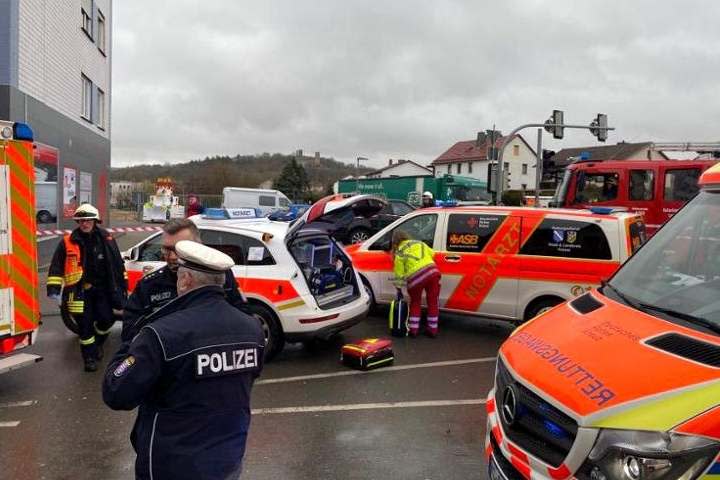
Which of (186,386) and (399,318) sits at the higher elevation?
(186,386)

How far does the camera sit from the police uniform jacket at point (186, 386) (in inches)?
84.0

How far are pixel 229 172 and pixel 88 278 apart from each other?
198ft

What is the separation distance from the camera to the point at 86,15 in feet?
57.9

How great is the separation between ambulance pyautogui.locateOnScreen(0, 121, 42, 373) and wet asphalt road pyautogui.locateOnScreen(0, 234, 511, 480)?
56 cm

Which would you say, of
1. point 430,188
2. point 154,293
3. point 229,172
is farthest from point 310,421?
point 229,172

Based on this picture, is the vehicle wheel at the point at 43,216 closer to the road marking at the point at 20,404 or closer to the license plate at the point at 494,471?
the road marking at the point at 20,404

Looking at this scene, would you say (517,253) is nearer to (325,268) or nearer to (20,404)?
(325,268)

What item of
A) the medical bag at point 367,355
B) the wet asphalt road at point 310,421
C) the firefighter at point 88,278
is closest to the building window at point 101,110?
the wet asphalt road at point 310,421

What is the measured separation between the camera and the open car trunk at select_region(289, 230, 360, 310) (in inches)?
261

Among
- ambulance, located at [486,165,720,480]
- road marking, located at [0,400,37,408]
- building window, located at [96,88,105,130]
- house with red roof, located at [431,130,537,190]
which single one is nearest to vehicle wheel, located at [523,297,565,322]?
ambulance, located at [486,165,720,480]

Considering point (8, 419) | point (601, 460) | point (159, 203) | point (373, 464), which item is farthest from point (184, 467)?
point (159, 203)

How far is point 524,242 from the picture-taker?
7426 mm

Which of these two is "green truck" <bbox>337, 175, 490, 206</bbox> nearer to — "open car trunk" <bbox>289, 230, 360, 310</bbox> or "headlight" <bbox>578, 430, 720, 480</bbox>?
"open car trunk" <bbox>289, 230, 360, 310</bbox>

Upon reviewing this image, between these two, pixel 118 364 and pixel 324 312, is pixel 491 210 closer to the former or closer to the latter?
pixel 324 312
